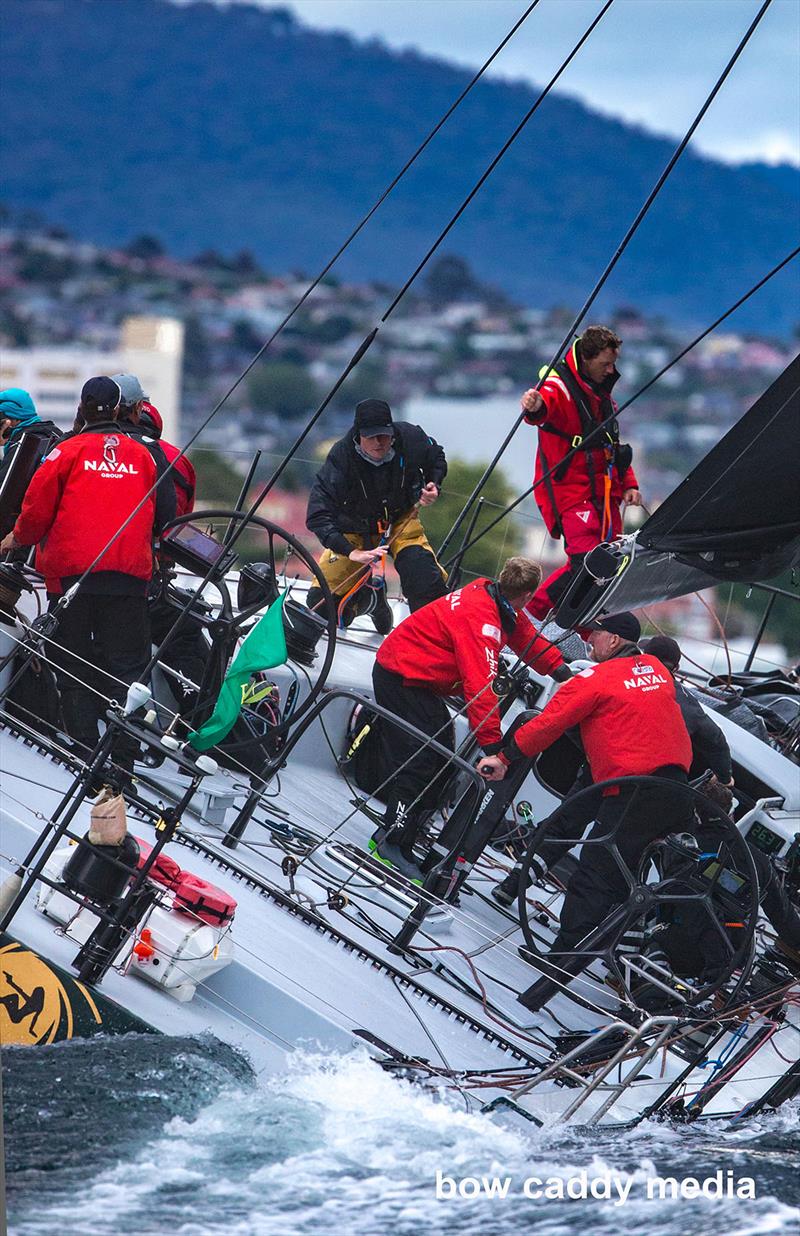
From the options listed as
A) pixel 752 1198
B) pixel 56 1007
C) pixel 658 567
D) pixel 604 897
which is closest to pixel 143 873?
pixel 56 1007

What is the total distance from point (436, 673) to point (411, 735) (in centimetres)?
20

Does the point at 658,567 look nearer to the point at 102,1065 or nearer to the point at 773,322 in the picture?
the point at 102,1065

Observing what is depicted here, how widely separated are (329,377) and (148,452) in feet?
307

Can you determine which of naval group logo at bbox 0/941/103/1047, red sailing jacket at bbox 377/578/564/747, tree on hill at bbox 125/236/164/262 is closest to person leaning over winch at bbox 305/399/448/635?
red sailing jacket at bbox 377/578/564/747

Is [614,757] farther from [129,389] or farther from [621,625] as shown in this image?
[129,389]

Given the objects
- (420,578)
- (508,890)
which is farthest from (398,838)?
(420,578)

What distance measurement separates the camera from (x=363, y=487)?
5.10 meters

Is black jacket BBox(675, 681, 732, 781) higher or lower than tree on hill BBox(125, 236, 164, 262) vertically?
lower

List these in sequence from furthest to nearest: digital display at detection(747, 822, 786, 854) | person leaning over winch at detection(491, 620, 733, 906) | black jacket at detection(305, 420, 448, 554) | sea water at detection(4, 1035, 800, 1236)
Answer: black jacket at detection(305, 420, 448, 554), digital display at detection(747, 822, 786, 854), person leaning over winch at detection(491, 620, 733, 906), sea water at detection(4, 1035, 800, 1236)

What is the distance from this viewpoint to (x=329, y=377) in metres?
96.9

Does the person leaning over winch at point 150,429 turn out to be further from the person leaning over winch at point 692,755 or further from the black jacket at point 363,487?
the person leaning over winch at point 692,755

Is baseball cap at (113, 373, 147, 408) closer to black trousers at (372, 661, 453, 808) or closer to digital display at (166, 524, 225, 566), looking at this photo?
digital display at (166, 524, 225, 566)

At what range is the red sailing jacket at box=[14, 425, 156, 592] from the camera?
173 inches

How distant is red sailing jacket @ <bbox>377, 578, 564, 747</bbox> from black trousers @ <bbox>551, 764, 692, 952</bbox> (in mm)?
468
